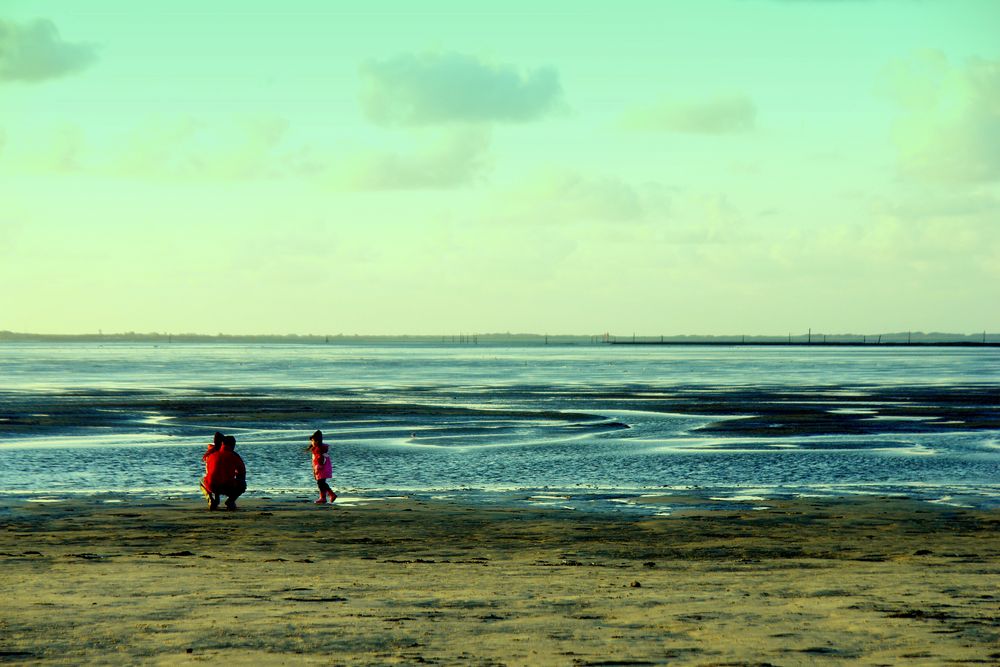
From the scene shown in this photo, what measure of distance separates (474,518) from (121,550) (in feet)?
21.7

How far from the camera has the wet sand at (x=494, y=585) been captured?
1077cm

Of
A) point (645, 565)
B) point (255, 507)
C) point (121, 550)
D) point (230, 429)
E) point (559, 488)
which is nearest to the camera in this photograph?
point (645, 565)

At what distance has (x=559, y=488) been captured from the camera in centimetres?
2659

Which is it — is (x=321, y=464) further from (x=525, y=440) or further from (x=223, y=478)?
(x=525, y=440)

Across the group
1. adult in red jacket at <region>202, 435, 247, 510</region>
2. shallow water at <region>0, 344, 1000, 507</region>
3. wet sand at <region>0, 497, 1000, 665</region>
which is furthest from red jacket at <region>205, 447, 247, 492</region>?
shallow water at <region>0, 344, 1000, 507</region>

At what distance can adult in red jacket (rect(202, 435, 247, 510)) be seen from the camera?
73.9 feet

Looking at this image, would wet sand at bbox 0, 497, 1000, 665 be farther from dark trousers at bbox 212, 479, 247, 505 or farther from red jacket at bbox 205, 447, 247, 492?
red jacket at bbox 205, 447, 247, 492

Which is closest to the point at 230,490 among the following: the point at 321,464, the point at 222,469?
the point at 222,469

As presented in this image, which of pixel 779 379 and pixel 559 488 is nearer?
pixel 559 488

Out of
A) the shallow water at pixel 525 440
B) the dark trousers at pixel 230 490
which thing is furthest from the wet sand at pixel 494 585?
the shallow water at pixel 525 440

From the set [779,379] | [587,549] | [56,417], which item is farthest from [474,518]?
[779,379]

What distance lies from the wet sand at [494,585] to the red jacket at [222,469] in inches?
28.4

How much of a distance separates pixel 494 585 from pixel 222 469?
9817 mm

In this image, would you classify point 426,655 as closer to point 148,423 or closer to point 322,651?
point 322,651
